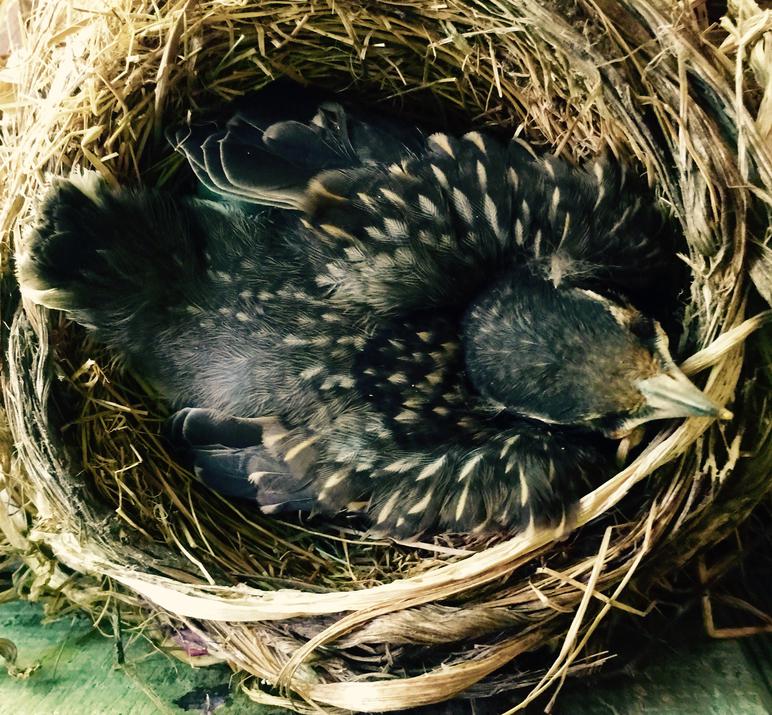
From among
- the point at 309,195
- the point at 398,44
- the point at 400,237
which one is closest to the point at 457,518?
the point at 400,237

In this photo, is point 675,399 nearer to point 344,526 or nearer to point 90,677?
point 344,526

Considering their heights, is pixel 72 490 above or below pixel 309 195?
below

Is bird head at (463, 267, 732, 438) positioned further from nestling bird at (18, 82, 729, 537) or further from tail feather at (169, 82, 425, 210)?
tail feather at (169, 82, 425, 210)

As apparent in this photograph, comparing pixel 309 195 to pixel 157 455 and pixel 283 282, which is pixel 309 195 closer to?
pixel 283 282

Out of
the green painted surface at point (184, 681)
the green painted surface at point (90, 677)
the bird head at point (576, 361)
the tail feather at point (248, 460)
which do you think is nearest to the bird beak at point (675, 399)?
the bird head at point (576, 361)

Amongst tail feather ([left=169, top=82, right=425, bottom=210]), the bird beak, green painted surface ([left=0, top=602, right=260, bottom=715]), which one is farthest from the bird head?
green painted surface ([left=0, top=602, right=260, bottom=715])

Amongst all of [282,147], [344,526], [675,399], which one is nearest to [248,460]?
[344,526]

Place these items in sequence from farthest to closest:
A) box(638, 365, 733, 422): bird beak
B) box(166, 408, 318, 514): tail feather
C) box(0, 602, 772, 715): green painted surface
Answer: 1. box(166, 408, 318, 514): tail feather
2. box(0, 602, 772, 715): green painted surface
3. box(638, 365, 733, 422): bird beak
